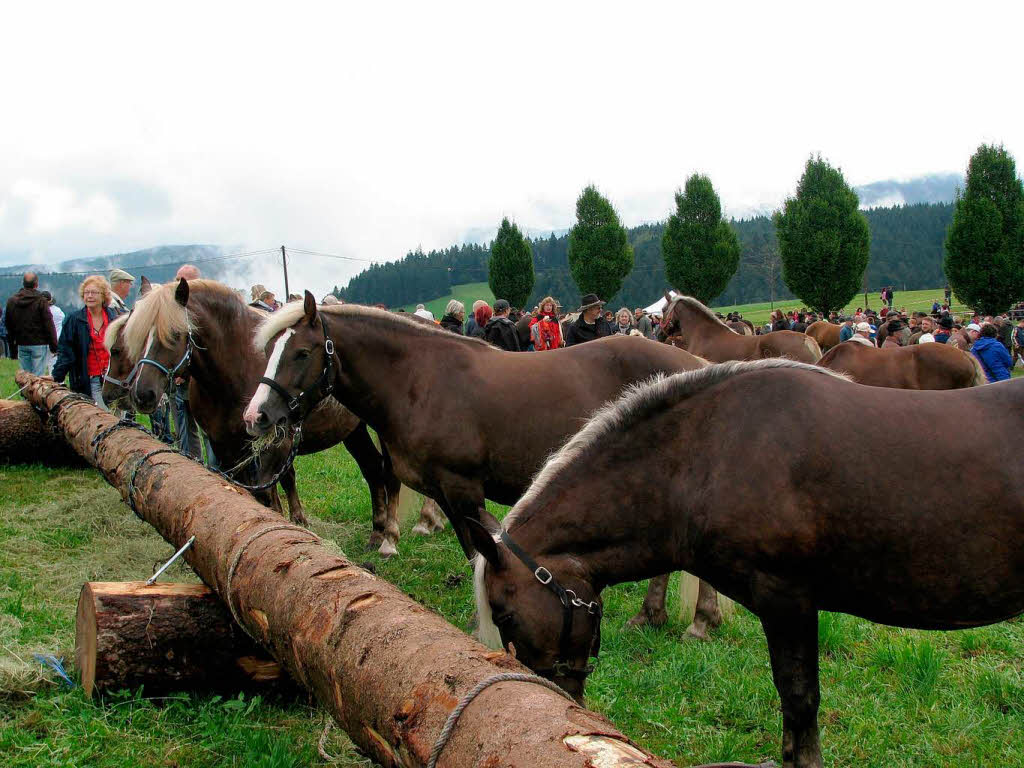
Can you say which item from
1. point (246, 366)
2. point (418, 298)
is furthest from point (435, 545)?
point (418, 298)

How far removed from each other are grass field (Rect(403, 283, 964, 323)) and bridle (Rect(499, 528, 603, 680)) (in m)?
51.9

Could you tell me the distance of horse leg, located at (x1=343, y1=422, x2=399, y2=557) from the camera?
6844 mm

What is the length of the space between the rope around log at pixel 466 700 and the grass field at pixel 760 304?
173 feet

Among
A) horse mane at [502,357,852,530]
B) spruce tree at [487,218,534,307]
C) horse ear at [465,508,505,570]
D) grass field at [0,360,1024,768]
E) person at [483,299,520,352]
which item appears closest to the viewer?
horse ear at [465,508,505,570]

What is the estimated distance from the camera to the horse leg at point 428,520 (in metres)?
7.37

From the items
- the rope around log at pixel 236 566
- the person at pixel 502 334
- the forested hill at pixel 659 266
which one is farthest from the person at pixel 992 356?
the forested hill at pixel 659 266

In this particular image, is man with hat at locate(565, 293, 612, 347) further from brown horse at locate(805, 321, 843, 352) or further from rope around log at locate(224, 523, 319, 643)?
brown horse at locate(805, 321, 843, 352)

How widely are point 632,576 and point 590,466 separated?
0.48 m

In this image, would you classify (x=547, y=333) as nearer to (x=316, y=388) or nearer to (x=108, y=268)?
(x=316, y=388)

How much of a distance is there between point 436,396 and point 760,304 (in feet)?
288

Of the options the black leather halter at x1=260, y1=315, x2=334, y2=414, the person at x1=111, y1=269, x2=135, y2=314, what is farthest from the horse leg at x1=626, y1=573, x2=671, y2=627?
the person at x1=111, y1=269, x2=135, y2=314

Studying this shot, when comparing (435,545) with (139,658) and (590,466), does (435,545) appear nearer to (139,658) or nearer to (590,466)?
(139,658)

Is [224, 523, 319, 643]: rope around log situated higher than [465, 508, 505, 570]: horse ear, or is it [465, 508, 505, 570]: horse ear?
[465, 508, 505, 570]: horse ear

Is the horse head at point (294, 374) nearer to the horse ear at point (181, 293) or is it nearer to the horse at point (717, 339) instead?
the horse ear at point (181, 293)
